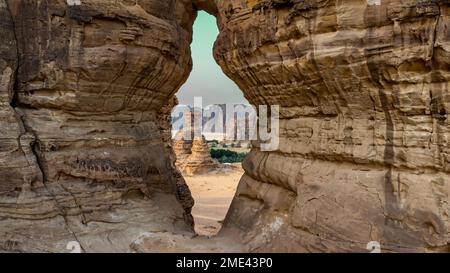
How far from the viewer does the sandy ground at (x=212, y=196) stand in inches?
596

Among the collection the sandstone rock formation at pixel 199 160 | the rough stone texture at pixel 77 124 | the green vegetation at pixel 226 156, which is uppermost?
the rough stone texture at pixel 77 124

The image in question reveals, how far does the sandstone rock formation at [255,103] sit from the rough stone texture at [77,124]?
0.03 metres

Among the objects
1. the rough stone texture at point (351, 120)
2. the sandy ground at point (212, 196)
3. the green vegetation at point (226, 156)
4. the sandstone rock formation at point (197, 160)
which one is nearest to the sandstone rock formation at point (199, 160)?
the sandstone rock formation at point (197, 160)

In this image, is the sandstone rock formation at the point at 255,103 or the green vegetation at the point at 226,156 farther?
the green vegetation at the point at 226,156

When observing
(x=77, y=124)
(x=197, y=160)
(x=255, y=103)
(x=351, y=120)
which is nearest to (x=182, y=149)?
(x=197, y=160)

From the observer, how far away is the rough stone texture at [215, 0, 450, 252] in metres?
4.79

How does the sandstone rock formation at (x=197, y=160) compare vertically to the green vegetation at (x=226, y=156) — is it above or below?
above

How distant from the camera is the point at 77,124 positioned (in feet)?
25.4

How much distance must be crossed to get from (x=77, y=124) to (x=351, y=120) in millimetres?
5800

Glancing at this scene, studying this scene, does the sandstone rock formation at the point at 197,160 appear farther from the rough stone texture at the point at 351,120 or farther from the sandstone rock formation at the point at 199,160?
the rough stone texture at the point at 351,120

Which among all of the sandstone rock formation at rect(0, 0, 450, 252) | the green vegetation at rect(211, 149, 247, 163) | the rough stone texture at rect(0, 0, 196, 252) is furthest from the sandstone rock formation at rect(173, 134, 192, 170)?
the rough stone texture at rect(0, 0, 196, 252)

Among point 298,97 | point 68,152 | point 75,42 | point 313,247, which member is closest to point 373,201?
point 313,247

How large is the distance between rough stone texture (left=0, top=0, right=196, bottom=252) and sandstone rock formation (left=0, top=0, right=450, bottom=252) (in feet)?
0.09

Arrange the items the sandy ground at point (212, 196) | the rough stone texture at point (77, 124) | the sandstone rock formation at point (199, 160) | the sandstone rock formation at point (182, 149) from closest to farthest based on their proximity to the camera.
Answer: the rough stone texture at point (77, 124), the sandy ground at point (212, 196), the sandstone rock formation at point (199, 160), the sandstone rock formation at point (182, 149)
